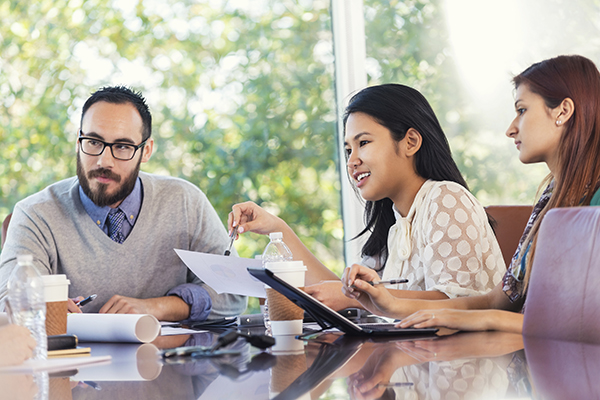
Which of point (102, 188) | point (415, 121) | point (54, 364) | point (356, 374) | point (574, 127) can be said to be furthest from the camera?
point (102, 188)

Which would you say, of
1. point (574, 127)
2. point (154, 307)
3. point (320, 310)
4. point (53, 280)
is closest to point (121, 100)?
point (154, 307)

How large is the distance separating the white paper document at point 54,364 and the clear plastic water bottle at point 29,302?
1.4 inches

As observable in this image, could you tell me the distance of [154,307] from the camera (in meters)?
1.84

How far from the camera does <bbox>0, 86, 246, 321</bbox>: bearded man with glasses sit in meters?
2.05

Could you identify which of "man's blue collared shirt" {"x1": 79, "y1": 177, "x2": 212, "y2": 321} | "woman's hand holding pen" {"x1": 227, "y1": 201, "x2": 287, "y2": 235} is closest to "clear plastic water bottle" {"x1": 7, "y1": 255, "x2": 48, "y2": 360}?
"man's blue collared shirt" {"x1": 79, "y1": 177, "x2": 212, "y2": 321}

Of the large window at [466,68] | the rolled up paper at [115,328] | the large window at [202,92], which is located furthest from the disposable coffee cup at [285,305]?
the large window at [466,68]

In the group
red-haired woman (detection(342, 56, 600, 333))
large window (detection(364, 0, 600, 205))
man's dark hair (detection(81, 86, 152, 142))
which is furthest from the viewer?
large window (detection(364, 0, 600, 205))

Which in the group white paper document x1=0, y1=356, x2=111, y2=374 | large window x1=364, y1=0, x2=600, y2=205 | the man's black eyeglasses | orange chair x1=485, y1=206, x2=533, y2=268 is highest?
large window x1=364, y1=0, x2=600, y2=205

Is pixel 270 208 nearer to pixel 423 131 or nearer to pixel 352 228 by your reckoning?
pixel 352 228

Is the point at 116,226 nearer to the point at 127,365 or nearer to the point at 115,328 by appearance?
the point at 115,328

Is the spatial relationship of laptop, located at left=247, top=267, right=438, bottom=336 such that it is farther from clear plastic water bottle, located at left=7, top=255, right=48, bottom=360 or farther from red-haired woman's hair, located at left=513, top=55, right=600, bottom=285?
red-haired woman's hair, located at left=513, top=55, right=600, bottom=285

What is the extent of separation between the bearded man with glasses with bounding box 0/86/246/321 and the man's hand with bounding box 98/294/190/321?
2 centimetres

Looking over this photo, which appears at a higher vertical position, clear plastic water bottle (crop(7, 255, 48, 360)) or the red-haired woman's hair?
the red-haired woman's hair

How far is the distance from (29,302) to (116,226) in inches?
A: 47.2
